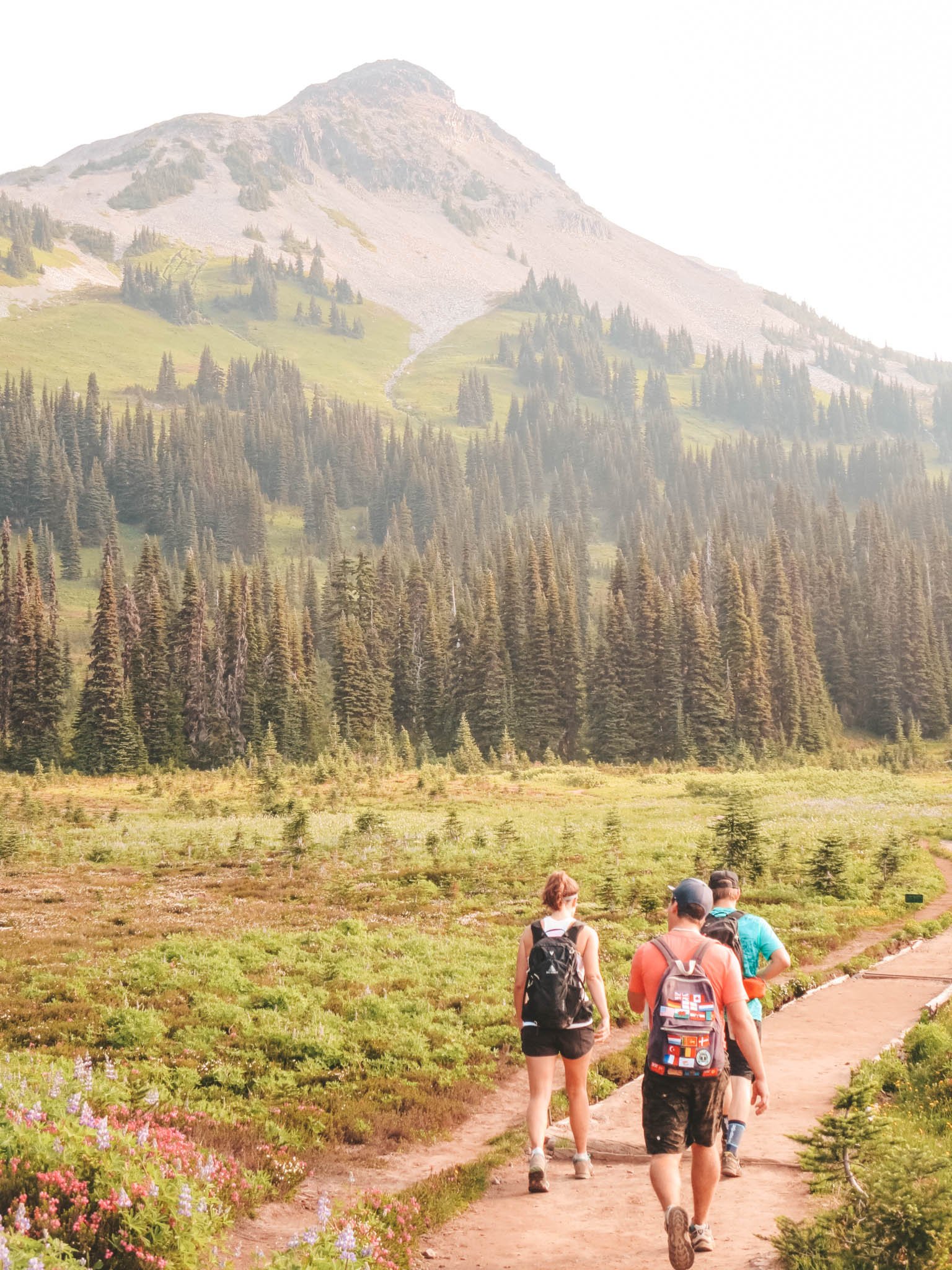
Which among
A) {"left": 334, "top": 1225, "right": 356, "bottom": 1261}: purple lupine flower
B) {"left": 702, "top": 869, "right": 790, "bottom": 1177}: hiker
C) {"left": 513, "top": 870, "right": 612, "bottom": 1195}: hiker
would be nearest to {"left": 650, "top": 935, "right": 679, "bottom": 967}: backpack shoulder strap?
{"left": 513, "top": 870, "right": 612, "bottom": 1195}: hiker

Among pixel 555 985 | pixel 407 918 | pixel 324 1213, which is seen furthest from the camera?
pixel 407 918

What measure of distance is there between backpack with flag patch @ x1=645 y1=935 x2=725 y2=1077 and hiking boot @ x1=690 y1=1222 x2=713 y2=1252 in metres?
1.31

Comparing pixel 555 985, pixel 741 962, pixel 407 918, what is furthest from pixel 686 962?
pixel 407 918

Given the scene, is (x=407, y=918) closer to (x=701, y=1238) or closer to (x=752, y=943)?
(x=752, y=943)

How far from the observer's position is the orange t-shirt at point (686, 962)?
923 cm

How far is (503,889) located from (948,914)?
12.7 meters

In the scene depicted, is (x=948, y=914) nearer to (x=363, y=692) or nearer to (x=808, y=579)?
(x=363, y=692)

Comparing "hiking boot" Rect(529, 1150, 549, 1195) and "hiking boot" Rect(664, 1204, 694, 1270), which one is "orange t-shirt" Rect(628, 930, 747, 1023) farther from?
"hiking boot" Rect(529, 1150, 549, 1195)

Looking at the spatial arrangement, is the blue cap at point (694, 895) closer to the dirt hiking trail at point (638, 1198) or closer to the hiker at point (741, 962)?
the hiker at point (741, 962)

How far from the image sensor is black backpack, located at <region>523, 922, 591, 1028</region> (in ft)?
35.1

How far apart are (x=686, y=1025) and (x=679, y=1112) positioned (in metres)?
0.74

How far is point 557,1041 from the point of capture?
35.6 feet

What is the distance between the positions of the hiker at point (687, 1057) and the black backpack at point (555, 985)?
1.43 meters

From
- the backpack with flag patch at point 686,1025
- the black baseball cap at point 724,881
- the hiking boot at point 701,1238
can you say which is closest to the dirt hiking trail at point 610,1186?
the hiking boot at point 701,1238
